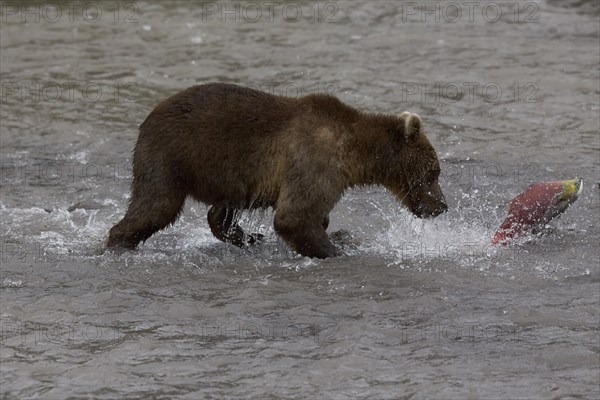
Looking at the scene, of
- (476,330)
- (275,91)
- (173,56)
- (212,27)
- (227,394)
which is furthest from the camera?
(212,27)

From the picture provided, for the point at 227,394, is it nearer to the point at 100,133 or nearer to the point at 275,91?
the point at 100,133

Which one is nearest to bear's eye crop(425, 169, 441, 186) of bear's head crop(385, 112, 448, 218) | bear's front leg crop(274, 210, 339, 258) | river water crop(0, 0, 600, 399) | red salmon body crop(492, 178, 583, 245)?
bear's head crop(385, 112, 448, 218)

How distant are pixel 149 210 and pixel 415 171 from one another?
2.09m

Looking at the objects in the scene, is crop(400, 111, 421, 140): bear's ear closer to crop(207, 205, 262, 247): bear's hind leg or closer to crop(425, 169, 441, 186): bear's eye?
crop(425, 169, 441, 186): bear's eye

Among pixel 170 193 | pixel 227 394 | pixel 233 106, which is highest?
pixel 233 106

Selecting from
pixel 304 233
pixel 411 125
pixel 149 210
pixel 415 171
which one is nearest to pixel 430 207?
pixel 415 171

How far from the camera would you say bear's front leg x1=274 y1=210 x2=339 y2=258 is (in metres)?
8.30

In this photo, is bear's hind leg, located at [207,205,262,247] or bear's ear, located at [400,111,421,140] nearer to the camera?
bear's ear, located at [400,111,421,140]

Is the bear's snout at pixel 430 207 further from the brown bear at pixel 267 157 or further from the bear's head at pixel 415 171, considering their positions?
the brown bear at pixel 267 157

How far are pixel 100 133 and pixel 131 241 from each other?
3920 millimetres

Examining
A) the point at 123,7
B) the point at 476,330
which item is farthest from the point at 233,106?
the point at 123,7

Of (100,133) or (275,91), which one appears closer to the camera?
(100,133)

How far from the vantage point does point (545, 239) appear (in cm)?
888

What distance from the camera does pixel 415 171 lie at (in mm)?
8734
